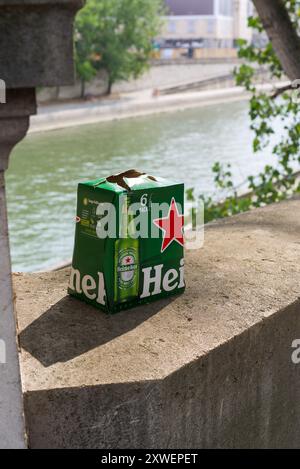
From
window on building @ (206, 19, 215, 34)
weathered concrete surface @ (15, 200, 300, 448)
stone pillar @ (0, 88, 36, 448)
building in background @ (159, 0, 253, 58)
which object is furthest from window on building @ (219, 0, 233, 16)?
stone pillar @ (0, 88, 36, 448)

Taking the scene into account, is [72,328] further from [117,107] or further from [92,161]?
[117,107]

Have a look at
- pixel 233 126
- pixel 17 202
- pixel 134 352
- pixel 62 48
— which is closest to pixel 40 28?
pixel 62 48

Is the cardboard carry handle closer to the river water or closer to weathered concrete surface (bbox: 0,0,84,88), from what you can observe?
weathered concrete surface (bbox: 0,0,84,88)

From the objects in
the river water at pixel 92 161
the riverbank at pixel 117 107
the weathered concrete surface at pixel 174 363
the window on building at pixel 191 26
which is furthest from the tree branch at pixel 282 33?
the window on building at pixel 191 26

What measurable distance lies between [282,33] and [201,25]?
159 ft

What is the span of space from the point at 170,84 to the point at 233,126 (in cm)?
1430

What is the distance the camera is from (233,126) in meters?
23.6

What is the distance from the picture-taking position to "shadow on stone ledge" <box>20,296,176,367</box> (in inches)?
64.4

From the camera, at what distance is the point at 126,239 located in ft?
5.73

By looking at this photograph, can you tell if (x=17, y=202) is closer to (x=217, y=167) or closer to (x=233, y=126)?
(x=217, y=167)

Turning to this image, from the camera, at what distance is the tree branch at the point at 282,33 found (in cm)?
411

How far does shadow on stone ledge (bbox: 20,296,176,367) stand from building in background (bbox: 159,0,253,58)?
159 feet

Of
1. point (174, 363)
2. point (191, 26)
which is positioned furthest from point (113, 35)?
point (174, 363)

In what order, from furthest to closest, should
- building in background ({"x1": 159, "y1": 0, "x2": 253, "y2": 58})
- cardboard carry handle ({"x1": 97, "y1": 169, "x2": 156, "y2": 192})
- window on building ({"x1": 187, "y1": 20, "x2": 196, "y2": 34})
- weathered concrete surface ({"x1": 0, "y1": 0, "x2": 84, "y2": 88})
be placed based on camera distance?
1. window on building ({"x1": 187, "y1": 20, "x2": 196, "y2": 34})
2. building in background ({"x1": 159, "y1": 0, "x2": 253, "y2": 58})
3. cardboard carry handle ({"x1": 97, "y1": 169, "x2": 156, "y2": 192})
4. weathered concrete surface ({"x1": 0, "y1": 0, "x2": 84, "y2": 88})
